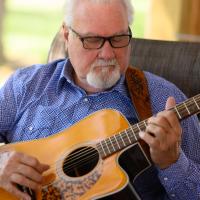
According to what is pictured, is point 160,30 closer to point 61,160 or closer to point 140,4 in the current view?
point 140,4

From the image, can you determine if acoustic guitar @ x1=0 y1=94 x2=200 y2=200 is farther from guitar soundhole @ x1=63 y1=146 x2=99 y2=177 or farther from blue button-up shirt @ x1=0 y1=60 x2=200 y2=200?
blue button-up shirt @ x1=0 y1=60 x2=200 y2=200

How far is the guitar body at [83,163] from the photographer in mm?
1421

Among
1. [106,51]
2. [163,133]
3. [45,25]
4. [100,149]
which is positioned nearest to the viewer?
[163,133]

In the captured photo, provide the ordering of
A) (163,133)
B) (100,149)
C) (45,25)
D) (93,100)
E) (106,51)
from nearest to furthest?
1. (163,133)
2. (100,149)
3. (106,51)
4. (93,100)
5. (45,25)

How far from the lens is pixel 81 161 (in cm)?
145

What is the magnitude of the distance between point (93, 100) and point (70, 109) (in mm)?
78

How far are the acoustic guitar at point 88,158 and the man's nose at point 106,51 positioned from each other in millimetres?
160

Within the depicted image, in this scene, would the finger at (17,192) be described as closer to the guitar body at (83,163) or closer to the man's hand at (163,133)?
the guitar body at (83,163)

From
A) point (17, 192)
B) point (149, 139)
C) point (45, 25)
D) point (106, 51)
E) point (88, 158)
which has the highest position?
point (106, 51)

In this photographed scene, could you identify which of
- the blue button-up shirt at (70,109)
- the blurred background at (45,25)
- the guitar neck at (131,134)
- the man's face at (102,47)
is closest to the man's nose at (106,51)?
the man's face at (102,47)

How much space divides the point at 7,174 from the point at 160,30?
8.22 ft

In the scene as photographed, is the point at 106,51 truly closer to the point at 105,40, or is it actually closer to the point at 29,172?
the point at 105,40

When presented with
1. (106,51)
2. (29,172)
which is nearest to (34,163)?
(29,172)

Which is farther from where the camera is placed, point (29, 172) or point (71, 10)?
point (71, 10)
